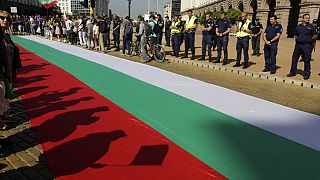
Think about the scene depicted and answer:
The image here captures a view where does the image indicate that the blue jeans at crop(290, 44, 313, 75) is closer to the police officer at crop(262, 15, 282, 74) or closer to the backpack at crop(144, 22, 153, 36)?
the police officer at crop(262, 15, 282, 74)

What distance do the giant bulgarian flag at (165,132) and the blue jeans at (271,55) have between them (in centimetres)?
341

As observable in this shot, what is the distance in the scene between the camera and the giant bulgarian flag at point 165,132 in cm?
393

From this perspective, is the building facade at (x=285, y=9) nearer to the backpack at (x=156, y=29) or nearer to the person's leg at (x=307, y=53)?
the backpack at (x=156, y=29)

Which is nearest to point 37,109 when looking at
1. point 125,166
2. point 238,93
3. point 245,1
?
point 125,166

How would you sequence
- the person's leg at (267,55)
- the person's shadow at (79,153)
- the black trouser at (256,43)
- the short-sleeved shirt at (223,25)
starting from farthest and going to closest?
the black trouser at (256,43), the short-sleeved shirt at (223,25), the person's leg at (267,55), the person's shadow at (79,153)

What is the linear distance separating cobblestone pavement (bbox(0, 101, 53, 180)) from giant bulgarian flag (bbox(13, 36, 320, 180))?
0.11 meters

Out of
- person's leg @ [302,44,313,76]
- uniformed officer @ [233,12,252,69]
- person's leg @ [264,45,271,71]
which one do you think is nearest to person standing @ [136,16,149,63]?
uniformed officer @ [233,12,252,69]

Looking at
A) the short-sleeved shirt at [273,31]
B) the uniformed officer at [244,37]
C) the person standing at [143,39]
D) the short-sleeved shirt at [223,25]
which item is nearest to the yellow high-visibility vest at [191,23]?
the short-sleeved shirt at [223,25]

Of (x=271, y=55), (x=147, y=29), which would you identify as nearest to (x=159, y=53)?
(x=147, y=29)

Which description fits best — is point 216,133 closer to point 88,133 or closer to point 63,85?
point 88,133

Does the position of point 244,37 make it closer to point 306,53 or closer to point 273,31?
point 273,31

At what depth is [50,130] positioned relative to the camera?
5.05m

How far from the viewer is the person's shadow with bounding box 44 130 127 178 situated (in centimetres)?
385

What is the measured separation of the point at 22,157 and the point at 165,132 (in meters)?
2.19
